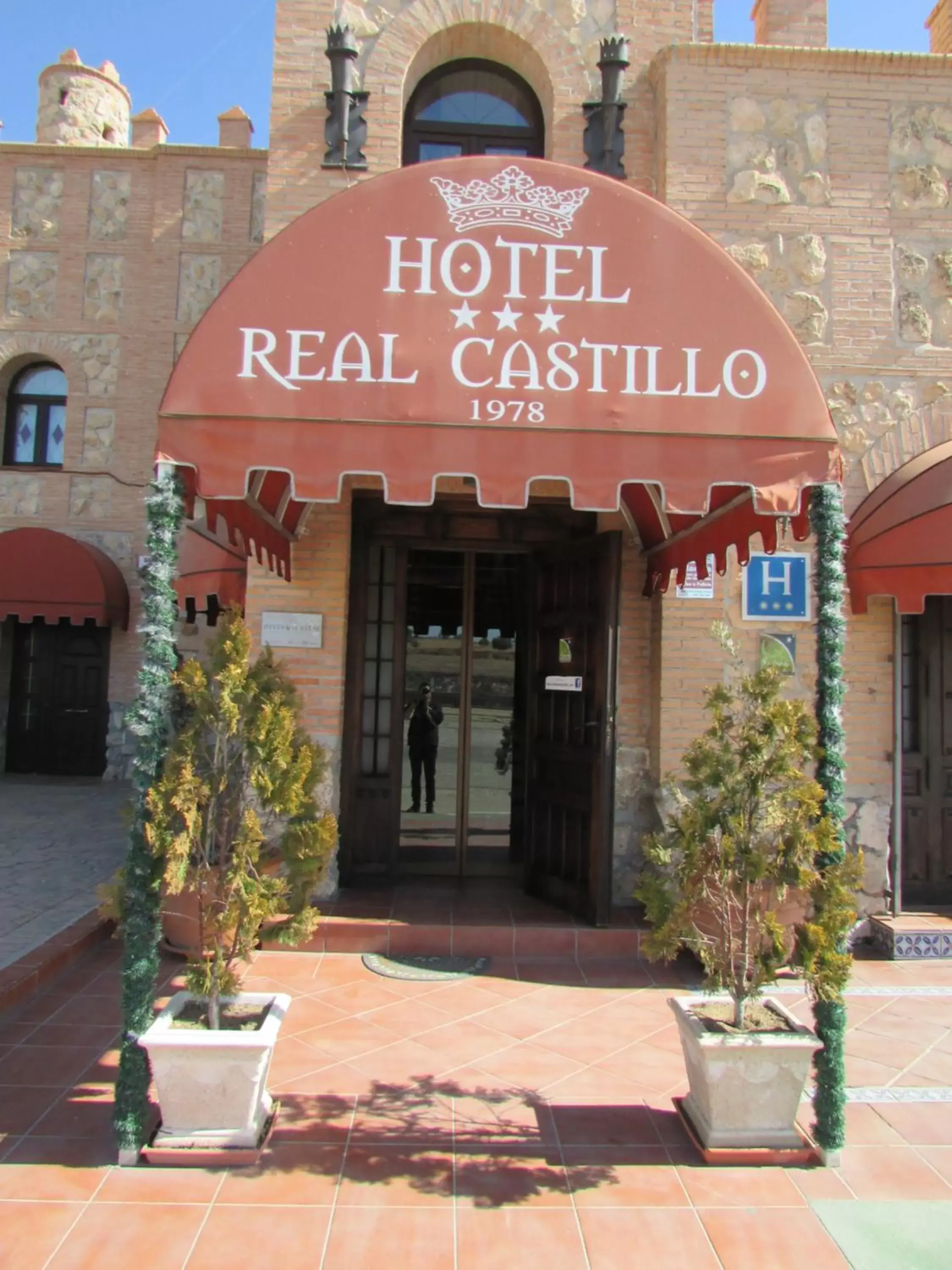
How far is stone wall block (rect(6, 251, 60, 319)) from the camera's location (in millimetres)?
12812

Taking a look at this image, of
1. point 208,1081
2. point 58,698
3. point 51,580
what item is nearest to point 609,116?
point 208,1081

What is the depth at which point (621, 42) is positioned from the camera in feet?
20.3

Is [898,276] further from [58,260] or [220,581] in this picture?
[58,260]

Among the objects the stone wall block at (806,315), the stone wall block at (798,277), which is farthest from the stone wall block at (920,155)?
the stone wall block at (806,315)

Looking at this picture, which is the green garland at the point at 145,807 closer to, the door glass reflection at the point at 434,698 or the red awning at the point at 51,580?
the door glass reflection at the point at 434,698

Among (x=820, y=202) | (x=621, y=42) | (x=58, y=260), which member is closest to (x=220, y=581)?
(x=621, y=42)

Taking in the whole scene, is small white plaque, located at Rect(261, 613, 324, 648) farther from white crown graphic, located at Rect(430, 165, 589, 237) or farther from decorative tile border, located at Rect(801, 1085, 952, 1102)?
decorative tile border, located at Rect(801, 1085, 952, 1102)

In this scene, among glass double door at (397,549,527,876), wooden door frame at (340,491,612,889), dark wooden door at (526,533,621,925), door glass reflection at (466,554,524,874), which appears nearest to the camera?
dark wooden door at (526,533,621,925)

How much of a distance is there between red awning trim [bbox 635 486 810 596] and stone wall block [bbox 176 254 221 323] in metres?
9.44

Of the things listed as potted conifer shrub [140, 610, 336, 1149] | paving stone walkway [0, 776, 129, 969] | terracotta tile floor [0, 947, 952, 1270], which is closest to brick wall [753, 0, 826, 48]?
potted conifer shrub [140, 610, 336, 1149]

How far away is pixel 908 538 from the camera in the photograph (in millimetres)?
5633

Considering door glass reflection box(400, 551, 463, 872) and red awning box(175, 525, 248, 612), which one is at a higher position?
red awning box(175, 525, 248, 612)

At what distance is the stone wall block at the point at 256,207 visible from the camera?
12734 millimetres

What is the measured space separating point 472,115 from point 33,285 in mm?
8828
